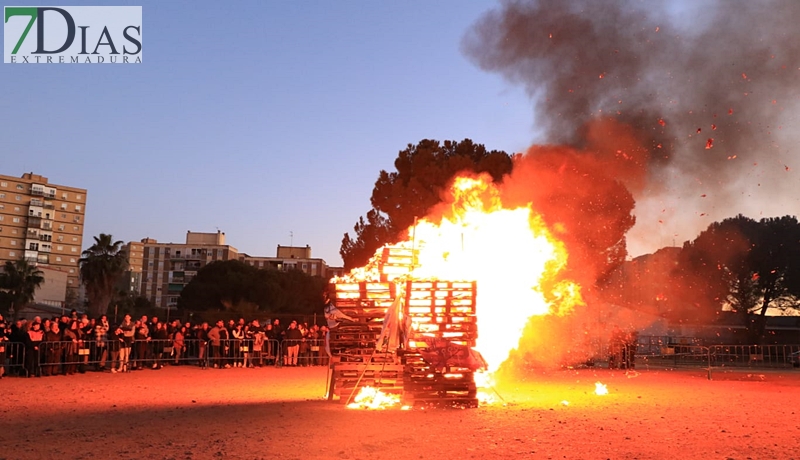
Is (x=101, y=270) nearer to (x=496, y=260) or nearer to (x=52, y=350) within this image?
(x=52, y=350)

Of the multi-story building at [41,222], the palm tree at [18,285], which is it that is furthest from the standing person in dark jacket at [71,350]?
the multi-story building at [41,222]

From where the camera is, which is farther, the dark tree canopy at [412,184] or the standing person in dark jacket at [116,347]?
the dark tree canopy at [412,184]

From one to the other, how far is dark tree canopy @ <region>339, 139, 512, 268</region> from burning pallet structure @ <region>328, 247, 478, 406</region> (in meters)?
15.8

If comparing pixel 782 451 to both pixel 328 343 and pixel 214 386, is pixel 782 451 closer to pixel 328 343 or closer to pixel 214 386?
pixel 328 343

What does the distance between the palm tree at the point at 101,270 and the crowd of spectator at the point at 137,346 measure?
129 ft

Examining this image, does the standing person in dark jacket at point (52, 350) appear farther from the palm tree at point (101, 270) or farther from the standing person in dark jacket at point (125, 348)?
the palm tree at point (101, 270)

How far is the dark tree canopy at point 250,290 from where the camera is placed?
2635 inches

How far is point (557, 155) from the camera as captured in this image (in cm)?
2439

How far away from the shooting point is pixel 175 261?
5561 inches

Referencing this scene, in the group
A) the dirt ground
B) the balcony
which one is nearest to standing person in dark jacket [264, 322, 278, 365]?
the dirt ground

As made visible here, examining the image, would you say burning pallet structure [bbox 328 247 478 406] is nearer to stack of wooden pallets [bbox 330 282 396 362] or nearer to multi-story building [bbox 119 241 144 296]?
stack of wooden pallets [bbox 330 282 396 362]

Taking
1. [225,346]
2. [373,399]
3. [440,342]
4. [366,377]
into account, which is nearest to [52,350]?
[225,346]

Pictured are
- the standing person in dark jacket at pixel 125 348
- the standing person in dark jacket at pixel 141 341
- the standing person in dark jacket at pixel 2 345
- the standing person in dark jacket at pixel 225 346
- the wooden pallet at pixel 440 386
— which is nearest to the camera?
the wooden pallet at pixel 440 386

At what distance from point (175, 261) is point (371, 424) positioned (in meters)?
137
